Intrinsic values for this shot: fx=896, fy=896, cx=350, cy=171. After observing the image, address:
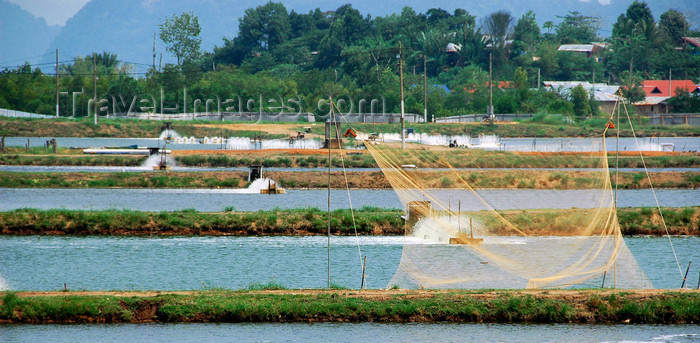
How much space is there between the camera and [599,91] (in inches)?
5748

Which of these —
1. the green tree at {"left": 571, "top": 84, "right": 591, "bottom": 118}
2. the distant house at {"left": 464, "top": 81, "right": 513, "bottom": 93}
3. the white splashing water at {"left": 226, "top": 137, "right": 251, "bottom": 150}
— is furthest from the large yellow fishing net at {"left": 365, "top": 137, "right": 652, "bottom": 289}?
the distant house at {"left": 464, "top": 81, "right": 513, "bottom": 93}

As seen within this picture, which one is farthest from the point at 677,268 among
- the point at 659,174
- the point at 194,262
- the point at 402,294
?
the point at 659,174

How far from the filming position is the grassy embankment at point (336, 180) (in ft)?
174

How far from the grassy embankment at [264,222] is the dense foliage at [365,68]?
7125cm

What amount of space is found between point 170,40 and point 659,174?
122m

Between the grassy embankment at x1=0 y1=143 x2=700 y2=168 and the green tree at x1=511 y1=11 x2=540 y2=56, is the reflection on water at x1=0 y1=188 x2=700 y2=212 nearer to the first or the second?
the grassy embankment at x1=0 y1=143 x2=700 y2=168

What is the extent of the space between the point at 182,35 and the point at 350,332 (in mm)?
150379

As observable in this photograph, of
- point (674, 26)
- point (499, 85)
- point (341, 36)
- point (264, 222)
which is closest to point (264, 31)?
point (341, 36)

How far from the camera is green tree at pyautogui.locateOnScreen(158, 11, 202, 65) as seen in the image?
165000 millimetres

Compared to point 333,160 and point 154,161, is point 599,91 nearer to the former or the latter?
point 333,160

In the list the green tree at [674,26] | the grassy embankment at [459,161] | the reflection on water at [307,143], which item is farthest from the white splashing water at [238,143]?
the green tree at [674,26]

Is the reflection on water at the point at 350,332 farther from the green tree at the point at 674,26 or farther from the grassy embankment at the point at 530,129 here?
the green tree at the point at 674,26

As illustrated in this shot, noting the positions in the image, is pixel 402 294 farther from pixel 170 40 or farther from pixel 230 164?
pixel 170 40

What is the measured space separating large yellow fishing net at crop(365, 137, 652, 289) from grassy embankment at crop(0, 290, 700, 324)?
248 centimetres
